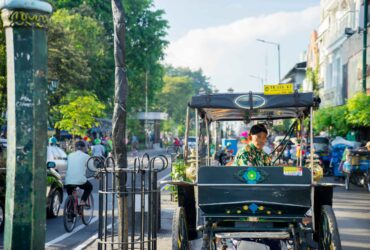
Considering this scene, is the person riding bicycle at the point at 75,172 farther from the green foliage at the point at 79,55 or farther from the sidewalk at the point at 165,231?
the green foliage at the point at 79,55

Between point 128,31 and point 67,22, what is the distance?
765cm

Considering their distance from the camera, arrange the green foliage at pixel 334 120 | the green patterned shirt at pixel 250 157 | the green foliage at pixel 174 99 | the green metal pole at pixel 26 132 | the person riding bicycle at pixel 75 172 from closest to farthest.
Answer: the green metal pole at pixel 26 132, the green patterned shirt at pixel 250 157, the person riding bicycle at pixel 75 172, the green foliage at pixel 334 120, the green foliage at pixel 174 99

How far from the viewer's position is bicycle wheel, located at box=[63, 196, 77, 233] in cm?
1116

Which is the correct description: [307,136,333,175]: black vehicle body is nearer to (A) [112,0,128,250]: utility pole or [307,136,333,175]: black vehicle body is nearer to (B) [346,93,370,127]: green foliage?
(B) [346,93,370,127]: green foliage

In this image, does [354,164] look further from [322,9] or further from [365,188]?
[322,9]

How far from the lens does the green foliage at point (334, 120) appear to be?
29453mm

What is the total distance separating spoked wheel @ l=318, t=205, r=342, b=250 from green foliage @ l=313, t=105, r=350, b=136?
22140 millimetres

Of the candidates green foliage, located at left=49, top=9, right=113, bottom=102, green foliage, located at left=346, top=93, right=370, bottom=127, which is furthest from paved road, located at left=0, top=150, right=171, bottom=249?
green foliage, located at left=49, top=9, right=113, bottom=102

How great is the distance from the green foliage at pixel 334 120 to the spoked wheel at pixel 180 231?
2226 centimetres

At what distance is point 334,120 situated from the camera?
29.8 meters

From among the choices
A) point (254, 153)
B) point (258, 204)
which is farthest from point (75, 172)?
point (258, 204)

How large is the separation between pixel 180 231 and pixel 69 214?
5.09 meters

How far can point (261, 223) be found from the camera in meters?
6.77

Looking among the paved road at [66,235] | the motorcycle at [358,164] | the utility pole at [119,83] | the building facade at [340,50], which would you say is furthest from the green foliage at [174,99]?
the utility pole at [119,83]
